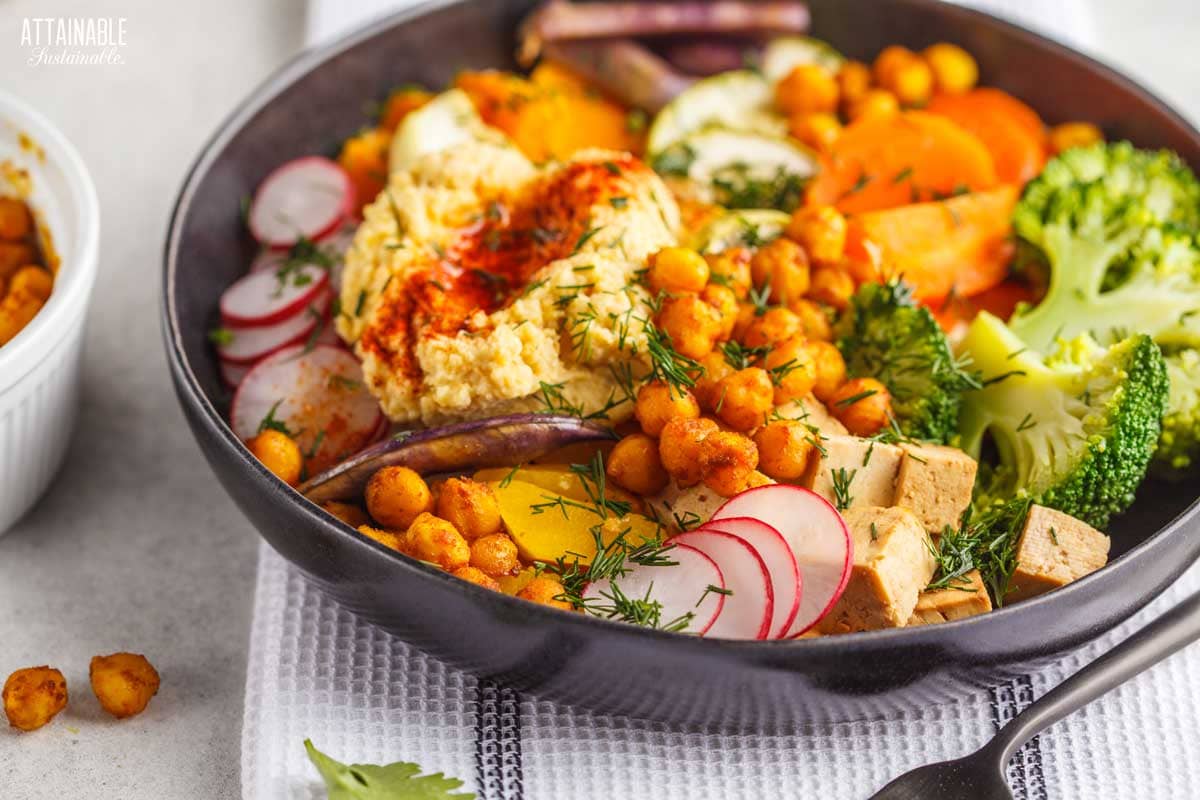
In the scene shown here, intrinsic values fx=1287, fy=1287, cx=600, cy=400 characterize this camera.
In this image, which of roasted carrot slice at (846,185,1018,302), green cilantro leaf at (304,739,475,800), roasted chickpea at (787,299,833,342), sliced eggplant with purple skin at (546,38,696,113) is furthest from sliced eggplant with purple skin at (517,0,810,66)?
green cilantro leaf at (304,739,475,800)

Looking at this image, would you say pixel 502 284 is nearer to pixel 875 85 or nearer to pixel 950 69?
pixel 875 85

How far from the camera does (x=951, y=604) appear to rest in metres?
2.92

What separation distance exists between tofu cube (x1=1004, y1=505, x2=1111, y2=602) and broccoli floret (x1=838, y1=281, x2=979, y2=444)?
1.31 ft

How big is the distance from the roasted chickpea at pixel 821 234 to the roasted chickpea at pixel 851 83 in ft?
3.74

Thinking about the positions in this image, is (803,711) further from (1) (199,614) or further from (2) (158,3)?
(2) (158,3)

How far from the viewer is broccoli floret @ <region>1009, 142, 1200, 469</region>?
364 centimetres

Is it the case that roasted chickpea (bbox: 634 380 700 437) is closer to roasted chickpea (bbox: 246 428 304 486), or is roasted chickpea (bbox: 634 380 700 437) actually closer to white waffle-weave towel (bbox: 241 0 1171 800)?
white waffle-weave towel (bbox: 241 0 1171 800)

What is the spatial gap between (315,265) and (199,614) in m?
1.09

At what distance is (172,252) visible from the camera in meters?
3.70

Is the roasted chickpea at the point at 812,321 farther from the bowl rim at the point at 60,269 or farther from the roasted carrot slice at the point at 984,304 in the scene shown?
the bowl rim at the point at 60,269

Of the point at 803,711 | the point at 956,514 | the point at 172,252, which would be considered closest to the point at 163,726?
the point at 172,252

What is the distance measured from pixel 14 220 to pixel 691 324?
2.07 metres

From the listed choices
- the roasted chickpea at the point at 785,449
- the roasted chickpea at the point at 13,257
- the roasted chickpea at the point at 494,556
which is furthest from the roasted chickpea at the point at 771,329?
the roasted chickpea at the point at 13,257

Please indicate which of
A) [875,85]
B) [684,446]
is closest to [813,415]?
[684,446]
